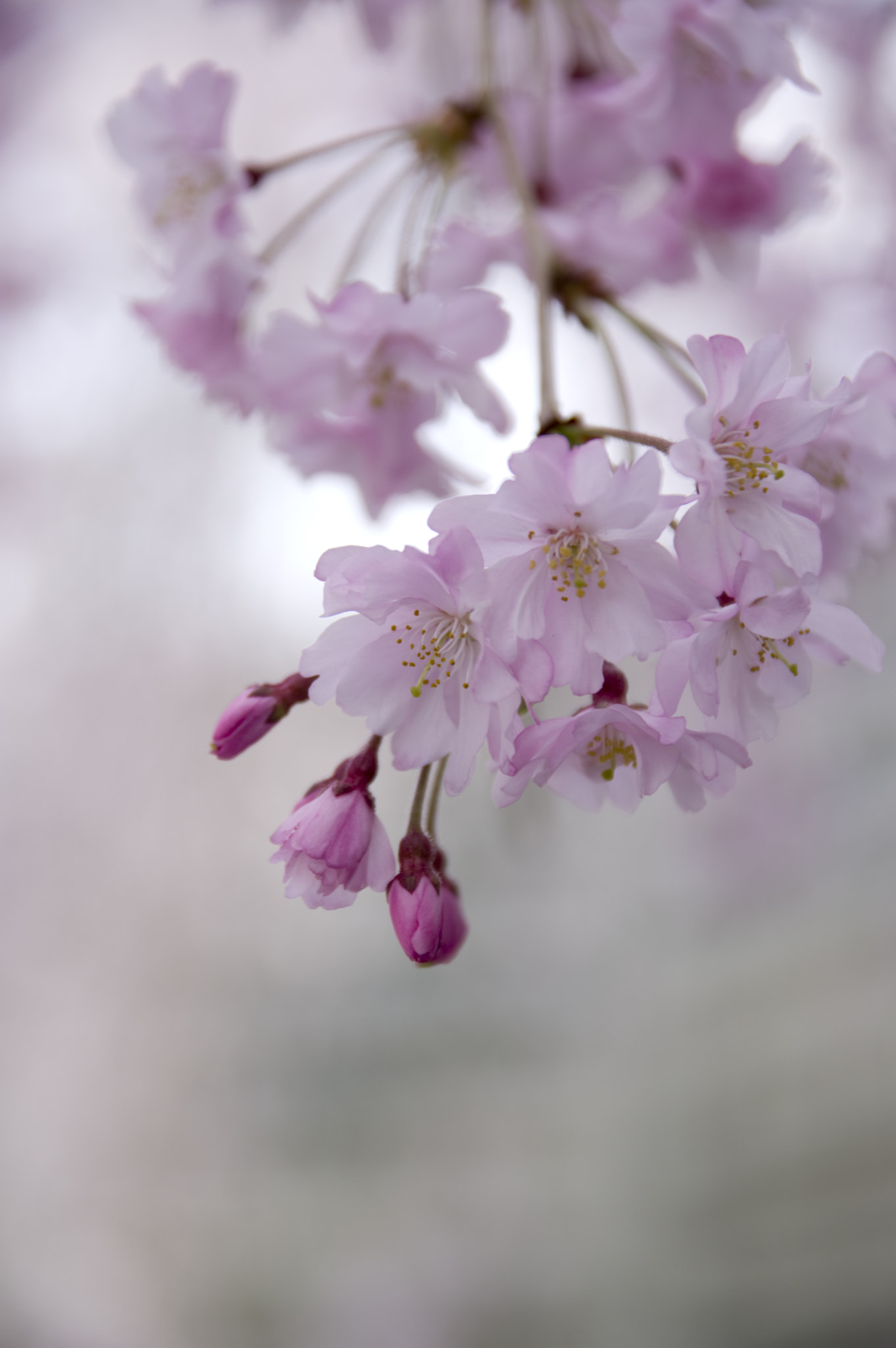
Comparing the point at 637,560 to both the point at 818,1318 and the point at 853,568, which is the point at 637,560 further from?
the point at 818,1318

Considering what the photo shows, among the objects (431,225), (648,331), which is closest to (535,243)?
(648,331)

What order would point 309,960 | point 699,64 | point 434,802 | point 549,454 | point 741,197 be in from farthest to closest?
point 309,960 → point 741,197 → point 699,64 → point 434,802 → point 549,454

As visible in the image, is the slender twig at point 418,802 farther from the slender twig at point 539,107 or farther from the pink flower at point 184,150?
the slender twig at point 539,107

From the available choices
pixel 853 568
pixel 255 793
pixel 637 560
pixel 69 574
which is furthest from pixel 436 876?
pixel 69 574

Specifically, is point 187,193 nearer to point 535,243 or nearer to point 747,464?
point 535,243

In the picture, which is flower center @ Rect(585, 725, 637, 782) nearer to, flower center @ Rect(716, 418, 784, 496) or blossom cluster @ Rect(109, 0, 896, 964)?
blossom cluster @ Rect(109, 0, 896, 964)

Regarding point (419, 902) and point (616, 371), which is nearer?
point (419, 902)

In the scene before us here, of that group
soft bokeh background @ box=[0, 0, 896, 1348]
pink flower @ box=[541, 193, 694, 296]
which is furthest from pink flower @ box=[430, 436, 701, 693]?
soft bokeh background @ box=[0, 0, 896, 1348]

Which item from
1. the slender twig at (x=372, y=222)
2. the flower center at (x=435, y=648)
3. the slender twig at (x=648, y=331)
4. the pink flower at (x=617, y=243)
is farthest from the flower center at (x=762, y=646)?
the slender twig at (x=372, y=222)
